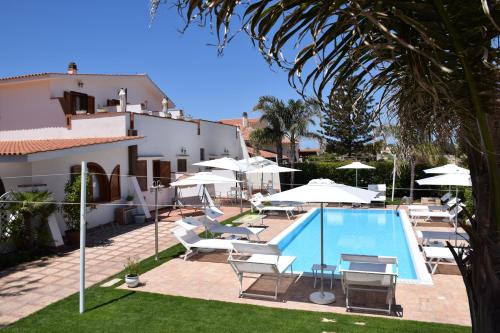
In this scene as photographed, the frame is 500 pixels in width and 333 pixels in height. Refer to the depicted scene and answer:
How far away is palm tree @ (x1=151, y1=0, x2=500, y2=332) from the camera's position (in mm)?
2066

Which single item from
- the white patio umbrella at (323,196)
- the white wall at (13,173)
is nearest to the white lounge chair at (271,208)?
the white patio umbrella at (323,196)

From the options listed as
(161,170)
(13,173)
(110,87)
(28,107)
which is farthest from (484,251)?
(110,87)

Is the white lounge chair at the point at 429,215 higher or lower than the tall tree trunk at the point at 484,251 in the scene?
lower

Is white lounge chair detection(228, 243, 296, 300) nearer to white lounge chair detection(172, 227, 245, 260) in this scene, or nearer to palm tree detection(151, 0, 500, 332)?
white lounge chair detection(172, 227, 245, 260)

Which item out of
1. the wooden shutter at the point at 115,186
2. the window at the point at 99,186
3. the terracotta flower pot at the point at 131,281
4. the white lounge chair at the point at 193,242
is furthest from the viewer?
the wooden shutter at the point at 115,186

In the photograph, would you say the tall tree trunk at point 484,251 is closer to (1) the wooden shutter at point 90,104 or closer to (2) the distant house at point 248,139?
(1) the wooden shutter at point 90,104

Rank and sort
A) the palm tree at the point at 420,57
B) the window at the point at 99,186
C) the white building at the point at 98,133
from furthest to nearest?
the window at the point at 99,186
the white building at the point at 98,133
the palm tree at the point at 420,57

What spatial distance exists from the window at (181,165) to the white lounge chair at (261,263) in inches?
612

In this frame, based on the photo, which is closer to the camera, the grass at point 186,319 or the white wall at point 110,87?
the grass at point 186,319

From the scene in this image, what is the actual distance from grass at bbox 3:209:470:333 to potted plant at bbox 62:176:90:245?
5832 millimetres

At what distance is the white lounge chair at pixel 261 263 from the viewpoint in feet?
28.6

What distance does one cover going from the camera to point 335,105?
3.12 m

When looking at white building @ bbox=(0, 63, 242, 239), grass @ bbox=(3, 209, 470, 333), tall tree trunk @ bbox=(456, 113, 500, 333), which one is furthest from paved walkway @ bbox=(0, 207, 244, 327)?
tall tree trunk @ bbox=(456, 113, 500, 333)

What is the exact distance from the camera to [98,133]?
20000 millimetres
